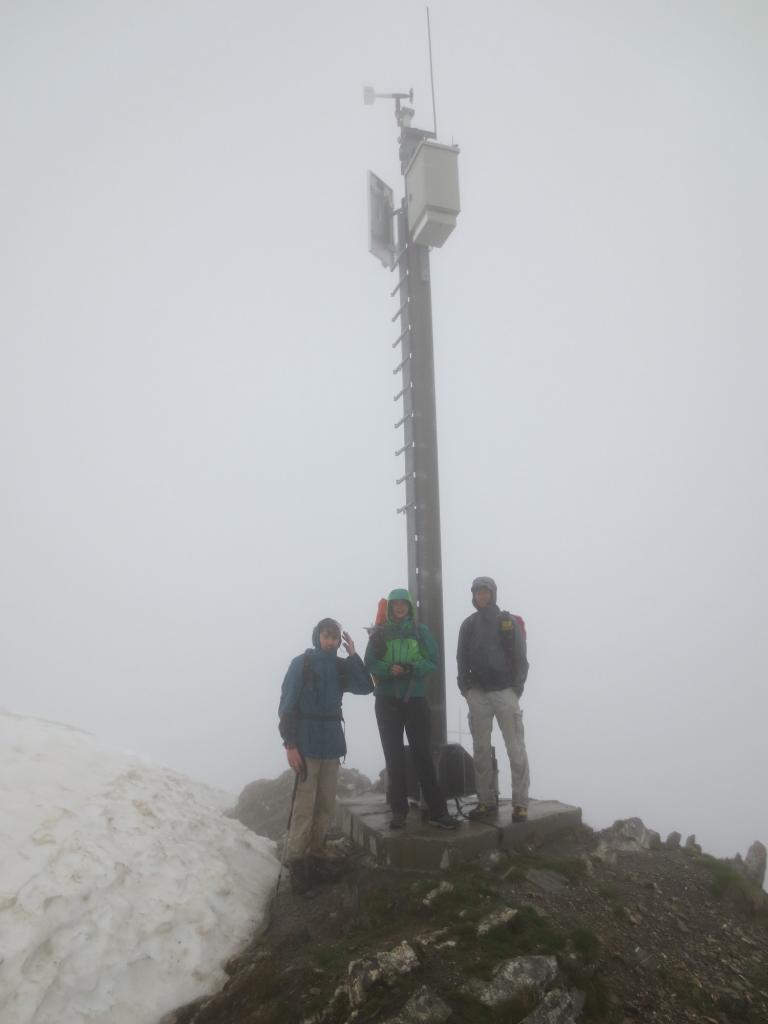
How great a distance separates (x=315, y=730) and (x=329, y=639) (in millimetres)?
1168

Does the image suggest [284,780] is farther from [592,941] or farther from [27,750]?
[592,941]

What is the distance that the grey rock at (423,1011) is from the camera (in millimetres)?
4863

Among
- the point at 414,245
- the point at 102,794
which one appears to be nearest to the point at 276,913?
the point at 102,794

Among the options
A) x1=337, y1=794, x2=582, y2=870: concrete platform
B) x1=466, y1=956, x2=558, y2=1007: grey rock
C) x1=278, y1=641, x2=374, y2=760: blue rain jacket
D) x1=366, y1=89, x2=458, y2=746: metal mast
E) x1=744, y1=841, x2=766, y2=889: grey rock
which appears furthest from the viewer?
x1=366, y1=89, x2=458, y2=746: metal mast

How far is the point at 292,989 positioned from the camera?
548cm

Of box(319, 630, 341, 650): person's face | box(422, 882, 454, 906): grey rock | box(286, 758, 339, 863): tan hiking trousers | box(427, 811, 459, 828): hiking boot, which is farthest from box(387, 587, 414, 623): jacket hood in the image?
box(422, 882, 454, 906): grey rock

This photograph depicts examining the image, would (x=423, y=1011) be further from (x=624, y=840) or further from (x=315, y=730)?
(x=624, y=840)

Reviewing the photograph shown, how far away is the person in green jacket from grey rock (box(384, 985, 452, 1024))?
3.16 m

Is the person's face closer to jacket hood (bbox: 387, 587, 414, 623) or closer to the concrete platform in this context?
jacket hood (bbox: 387, 587, 414, 623)

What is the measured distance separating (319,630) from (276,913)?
3.33 metres

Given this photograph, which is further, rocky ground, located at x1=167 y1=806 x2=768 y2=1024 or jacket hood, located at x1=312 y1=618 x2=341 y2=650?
jacket hood, located at x1=312 y1=618 x2=341 y2=650

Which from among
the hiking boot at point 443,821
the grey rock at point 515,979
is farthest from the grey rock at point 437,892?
the grey rock at point 515,979

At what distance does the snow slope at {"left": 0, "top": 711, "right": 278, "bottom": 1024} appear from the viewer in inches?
227

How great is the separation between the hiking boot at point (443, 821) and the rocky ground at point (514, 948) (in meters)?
0.66
